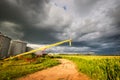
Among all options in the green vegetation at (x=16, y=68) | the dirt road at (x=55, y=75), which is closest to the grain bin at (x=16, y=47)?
the green vegetation at (x=16, y=68)

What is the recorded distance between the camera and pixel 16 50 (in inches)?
1128

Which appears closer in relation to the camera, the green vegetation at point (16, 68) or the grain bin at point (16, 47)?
the green vegetation at point (16, 68)

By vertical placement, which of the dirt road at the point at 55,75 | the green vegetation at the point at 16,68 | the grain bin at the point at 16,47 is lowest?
the dirt road at the point at 55,75

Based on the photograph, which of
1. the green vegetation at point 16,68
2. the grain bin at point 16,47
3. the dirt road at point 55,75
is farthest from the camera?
the grain bin at point 16,47

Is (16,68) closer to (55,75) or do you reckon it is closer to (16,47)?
(55,75)

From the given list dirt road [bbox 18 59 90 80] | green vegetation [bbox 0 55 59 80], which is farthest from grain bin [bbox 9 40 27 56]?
dirt road [bbox 18 59 90 80]

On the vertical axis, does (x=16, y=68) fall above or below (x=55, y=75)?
above

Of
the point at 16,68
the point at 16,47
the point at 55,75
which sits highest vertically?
the point at 16,47

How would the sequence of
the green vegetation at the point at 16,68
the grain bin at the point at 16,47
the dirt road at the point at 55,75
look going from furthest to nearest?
the grain bin at the point at 16,47
the dirt road at the point at 55,75
the green vegetation at the point at 16,68

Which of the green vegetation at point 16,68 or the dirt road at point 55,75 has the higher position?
the green vegetation at point 16,68

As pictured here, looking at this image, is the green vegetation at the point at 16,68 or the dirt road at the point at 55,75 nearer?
the green vegetation at the point at 16,68

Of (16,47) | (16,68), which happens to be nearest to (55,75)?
(16,68)

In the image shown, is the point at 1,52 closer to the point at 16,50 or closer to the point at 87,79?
the point at 16,50

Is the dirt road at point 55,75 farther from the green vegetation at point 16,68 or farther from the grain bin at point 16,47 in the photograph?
the grain bin at point 16,47
